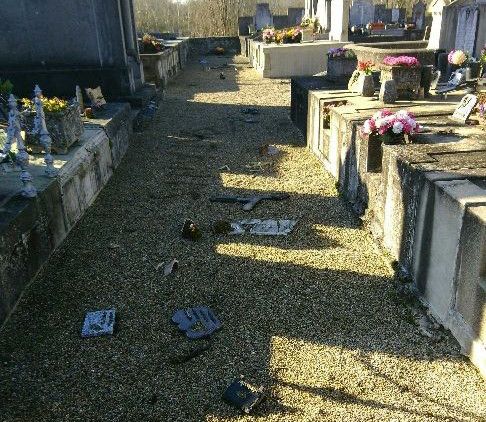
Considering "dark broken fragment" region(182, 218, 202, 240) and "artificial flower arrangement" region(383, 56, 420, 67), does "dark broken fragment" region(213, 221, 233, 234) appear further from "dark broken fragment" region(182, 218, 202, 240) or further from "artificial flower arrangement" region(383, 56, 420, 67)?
"artificial flower arrangement" region(383, 56, 420, 67)

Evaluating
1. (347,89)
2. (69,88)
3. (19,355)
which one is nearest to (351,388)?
(19,355)

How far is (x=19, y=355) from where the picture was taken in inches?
182

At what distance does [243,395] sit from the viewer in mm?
4078

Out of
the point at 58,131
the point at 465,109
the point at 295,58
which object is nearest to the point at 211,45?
the point at 295,58

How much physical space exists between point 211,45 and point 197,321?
30.7 meters

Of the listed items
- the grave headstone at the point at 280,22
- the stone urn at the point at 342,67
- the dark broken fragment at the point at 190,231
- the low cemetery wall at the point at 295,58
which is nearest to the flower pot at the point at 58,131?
the dark broken fragment at the point at 190,231

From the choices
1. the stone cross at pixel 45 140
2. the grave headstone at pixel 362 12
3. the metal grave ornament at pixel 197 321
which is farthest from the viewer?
the grave headstone at pixel 362 12

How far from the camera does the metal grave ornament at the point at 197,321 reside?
16.1 feet

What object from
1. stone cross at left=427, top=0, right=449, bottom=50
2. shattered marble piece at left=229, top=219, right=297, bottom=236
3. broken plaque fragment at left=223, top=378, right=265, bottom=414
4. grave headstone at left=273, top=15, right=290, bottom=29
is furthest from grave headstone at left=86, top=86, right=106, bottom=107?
grave headstone at left=273, top=15, right=290, bottom=29

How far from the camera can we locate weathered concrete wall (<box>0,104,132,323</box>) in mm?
5195

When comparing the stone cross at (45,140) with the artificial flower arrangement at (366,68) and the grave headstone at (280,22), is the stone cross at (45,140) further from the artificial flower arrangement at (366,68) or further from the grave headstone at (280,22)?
the grave headstone at (280,22)

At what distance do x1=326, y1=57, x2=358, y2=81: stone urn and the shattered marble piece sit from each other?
22.3ft

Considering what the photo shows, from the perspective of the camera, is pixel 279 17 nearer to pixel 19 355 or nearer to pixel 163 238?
pixel 163 238

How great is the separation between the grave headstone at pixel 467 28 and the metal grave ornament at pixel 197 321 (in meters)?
13.4
